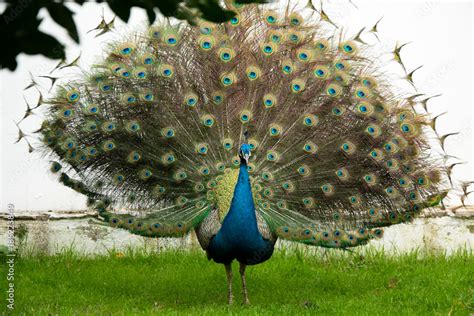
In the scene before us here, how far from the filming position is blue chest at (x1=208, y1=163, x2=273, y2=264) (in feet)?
20.1

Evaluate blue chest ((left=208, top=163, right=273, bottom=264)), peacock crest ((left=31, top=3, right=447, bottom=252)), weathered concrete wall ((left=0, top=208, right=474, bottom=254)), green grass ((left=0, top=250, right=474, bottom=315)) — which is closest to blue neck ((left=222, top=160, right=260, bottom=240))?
blue chest ((left=208, top=163, right=273, bottom=264))

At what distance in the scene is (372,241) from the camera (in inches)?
341

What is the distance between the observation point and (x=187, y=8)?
2.12 m

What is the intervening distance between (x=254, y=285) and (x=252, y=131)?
63.3 inches

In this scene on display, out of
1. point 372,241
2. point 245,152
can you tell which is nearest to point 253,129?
point 245,152

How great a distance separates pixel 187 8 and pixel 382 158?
4780mm

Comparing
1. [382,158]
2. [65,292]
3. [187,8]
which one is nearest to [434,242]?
[382,158]

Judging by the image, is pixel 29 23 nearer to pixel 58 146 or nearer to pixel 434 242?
pixel 58 146

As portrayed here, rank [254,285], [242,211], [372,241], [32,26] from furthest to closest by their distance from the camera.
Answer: [372,241] < [254,285] < [242,211] < [32,26]

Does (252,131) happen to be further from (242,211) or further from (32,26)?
(32,26)

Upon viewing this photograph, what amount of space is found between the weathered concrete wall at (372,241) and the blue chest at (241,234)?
2.34 m

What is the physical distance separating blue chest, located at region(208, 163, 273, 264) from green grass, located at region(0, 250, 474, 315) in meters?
0.43

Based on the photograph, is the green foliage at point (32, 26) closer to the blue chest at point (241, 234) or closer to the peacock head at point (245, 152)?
the peacock head at point (245, 152)

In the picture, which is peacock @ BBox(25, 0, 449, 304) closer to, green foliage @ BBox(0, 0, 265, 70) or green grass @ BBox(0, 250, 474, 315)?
green grass @ BBox(0, 250, 474, 315)
